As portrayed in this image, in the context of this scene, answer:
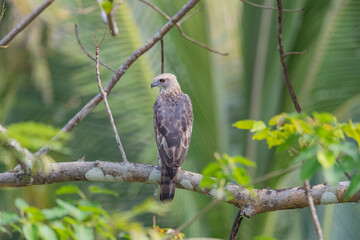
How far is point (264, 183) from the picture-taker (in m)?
8.03

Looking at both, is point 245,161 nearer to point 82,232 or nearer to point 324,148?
point 324,148

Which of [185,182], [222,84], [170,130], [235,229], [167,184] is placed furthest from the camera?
[222,84]

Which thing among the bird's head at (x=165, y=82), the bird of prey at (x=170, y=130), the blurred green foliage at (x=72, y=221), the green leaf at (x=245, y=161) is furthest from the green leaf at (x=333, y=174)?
the bird's head at (x=165, y=82)

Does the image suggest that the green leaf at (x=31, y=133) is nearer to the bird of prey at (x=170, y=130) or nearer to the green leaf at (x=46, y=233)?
the green leaf at (x=46, y=233)

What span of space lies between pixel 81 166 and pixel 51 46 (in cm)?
654

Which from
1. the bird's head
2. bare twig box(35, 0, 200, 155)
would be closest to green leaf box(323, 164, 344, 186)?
bare twig box(35, 0, 200, 155)

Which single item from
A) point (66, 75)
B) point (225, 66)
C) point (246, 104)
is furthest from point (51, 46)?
point (246, 104)

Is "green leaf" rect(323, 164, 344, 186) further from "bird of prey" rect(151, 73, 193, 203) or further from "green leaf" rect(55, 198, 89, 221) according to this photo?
"bird of prey" rect(151, 73, 193, 203)

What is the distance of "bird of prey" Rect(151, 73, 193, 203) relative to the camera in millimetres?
4773

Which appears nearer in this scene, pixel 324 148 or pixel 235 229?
pixel 324 148

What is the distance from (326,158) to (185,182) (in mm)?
2230

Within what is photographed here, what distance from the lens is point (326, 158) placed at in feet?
8.11

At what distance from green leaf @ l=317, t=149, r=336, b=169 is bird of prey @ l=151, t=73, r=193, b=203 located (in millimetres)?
2318

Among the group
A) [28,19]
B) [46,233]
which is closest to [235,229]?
[46,233]
